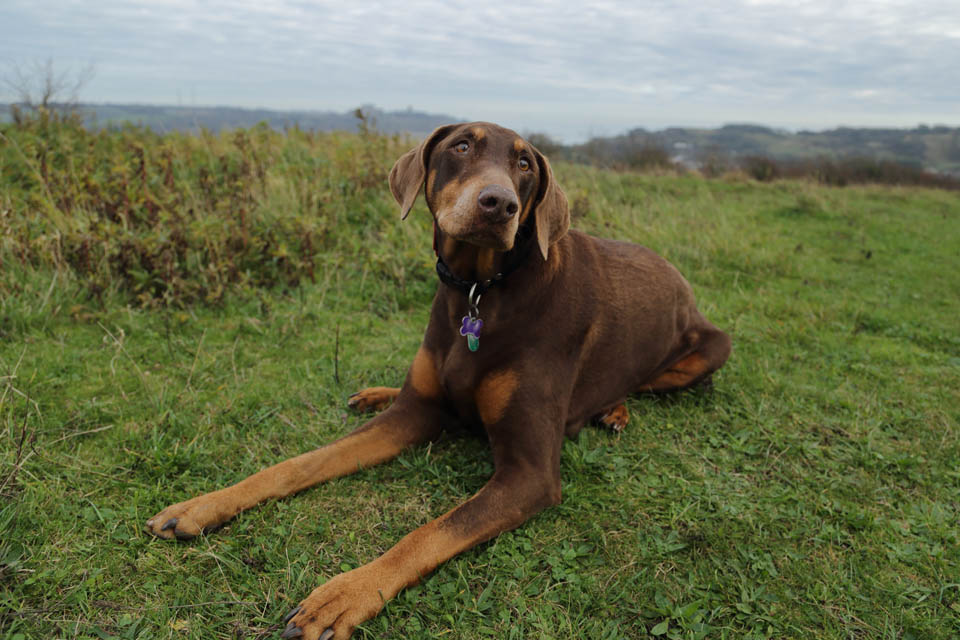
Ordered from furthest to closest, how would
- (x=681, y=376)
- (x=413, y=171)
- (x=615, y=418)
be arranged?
(x=681, y=376) → (x=615, y=418) → (x=413, y=171)

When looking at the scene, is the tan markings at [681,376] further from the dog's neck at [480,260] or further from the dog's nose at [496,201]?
the dog's nose at [496,201]

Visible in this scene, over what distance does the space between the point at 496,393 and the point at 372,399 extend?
1042 mm

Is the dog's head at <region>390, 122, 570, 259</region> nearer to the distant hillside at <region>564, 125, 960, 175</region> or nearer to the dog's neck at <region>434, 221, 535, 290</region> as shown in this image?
the dog's neck at <region>434, 221, 535, 290</region>

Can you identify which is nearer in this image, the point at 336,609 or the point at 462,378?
the point at 336,609

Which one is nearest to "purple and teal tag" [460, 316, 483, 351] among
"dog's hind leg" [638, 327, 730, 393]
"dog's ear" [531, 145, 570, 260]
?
"dog's ear" [531, 145, 570, 260]

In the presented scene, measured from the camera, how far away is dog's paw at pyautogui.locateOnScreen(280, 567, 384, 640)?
187 centimetres

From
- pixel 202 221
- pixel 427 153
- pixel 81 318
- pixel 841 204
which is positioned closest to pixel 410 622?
pixel 427 153

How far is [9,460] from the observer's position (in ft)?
8.30

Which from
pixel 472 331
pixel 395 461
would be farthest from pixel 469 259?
pixel 395 461

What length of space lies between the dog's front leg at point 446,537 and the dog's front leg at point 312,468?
48 cm

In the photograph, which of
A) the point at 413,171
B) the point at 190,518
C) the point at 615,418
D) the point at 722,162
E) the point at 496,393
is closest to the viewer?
the point at 190,518

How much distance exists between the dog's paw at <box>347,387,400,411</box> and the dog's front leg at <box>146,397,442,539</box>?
0.48 metres

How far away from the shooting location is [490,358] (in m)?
2.54

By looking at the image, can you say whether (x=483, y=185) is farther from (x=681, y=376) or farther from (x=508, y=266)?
(x=681, y=376)
